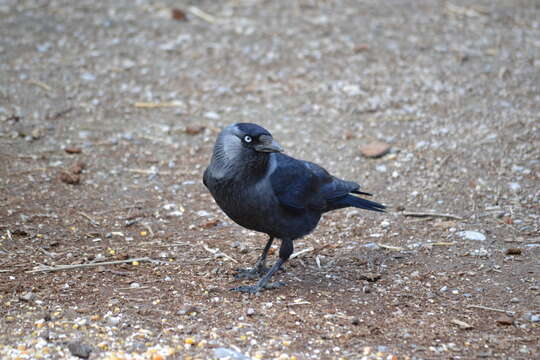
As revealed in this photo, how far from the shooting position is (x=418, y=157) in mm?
6977

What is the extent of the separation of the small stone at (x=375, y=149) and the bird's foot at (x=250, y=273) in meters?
2.28

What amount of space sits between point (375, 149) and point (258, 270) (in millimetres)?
2426

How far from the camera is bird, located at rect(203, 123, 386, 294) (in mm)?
4688

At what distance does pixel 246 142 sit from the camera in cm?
466

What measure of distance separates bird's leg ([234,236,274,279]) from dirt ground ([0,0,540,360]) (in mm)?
139

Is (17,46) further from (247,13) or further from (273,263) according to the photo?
(273,263)

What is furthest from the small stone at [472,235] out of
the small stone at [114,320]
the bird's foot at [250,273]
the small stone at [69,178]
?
the small stone at [69,178]

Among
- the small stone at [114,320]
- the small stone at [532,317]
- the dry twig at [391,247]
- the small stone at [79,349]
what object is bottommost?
the small stone at [114,320]

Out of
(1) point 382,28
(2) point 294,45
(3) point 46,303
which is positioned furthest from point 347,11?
(3) point 46,303

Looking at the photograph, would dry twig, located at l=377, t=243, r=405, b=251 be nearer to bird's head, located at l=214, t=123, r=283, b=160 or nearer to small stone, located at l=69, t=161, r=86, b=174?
bird's head, located at l=214, t=123, r=283, b=160

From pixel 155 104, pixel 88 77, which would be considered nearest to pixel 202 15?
pixel 88 77

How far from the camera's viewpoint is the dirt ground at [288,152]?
14.0ft

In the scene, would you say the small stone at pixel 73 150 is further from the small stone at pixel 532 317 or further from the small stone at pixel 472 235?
the small stone at pixel 532 317

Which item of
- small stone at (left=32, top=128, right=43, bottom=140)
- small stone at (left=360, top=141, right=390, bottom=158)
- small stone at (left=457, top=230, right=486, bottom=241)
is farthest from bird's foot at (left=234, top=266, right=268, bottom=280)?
small stone at (left=32, top=128, right=43, bottom=140)
